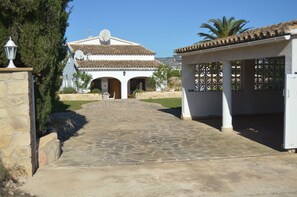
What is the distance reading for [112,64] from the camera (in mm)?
36094

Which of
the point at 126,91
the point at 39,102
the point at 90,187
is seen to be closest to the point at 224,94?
the point at 39,102

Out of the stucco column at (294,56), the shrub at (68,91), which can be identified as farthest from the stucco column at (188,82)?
the shrub at (68,91)

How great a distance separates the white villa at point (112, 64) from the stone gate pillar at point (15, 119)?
2824cm

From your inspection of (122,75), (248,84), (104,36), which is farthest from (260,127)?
(104,36)

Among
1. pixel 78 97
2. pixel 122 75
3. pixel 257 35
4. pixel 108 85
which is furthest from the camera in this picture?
pixel 108 85

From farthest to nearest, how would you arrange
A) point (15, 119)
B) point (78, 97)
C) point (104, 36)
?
point (104, 36), point (78, 97), point (15, 119)

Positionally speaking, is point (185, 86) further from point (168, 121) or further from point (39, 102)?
point (39, 102)

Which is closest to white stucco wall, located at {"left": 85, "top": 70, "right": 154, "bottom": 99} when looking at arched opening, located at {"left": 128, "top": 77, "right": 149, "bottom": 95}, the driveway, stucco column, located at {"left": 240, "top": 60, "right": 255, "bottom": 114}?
arched opening, located at {"left": 128, "top": 77, "right": 149, "bottom": 95}

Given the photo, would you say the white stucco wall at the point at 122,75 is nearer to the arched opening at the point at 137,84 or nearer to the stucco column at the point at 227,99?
the arched opening at the point at 137,84

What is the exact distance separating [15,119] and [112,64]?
29386 millimetres

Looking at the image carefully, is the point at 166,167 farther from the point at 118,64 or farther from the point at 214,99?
the point at 118,64

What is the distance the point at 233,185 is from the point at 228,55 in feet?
21.4

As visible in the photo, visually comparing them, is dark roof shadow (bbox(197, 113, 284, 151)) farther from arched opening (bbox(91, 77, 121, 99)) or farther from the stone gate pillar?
arched opening (bbox(91, 77, 121, 99))

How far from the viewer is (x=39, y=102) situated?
8.77m
